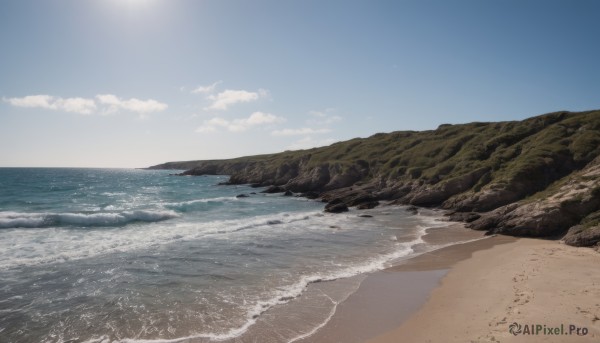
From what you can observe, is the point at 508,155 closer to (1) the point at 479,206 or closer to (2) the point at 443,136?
(1) the point at 479,206

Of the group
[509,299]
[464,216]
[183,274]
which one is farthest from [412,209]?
[183,274]

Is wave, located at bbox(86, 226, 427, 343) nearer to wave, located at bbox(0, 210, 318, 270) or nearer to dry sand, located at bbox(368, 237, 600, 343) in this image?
dry sand, located at bbox(368, 237, 600, 343)

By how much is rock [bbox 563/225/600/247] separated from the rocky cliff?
0.05 metres

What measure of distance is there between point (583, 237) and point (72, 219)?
46.0 metres

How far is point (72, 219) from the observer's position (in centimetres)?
3794

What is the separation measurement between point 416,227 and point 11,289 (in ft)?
99.2

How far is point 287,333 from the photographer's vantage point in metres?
12.1

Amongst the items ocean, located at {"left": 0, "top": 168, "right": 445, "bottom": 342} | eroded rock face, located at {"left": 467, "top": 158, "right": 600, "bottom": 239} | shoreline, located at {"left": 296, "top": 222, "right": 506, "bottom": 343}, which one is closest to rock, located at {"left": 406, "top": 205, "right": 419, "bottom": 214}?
ocean, located at {"left": 0, "top": 168, "right": 445, "bottom": 342}

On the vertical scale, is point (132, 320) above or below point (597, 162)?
below

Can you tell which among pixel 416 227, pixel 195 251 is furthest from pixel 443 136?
pixel 195 251

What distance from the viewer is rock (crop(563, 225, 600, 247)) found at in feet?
72.6

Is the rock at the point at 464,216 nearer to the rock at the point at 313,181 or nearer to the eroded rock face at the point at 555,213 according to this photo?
the eroded rock face at the point at 555,213

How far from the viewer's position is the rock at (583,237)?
22.1 meters

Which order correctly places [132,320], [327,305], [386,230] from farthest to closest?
[386,230]
[327,305]
[132,320]
